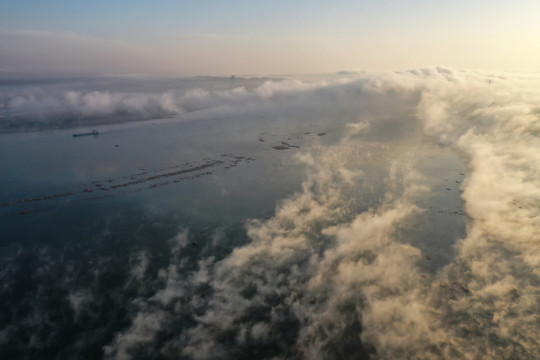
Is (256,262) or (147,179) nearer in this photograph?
(256,262)

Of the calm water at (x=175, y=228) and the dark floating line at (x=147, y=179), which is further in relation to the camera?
the dark floating line at (x=147, y=179)

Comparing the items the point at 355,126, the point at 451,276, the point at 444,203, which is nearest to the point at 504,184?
the point at 444,203

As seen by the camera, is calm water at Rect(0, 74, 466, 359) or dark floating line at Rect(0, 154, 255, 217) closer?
calm water at Rect(0, 74, 466, 359)

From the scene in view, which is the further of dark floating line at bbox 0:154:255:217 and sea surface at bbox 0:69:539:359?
dark floating line at bbox 0:154:255:217

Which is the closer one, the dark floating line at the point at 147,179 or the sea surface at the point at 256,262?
the sea surface at the point at 256,262

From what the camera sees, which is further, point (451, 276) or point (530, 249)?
point (530, 249)

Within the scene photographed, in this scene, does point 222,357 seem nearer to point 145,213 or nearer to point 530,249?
point 145,213

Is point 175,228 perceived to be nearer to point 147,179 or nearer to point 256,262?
point 256,262

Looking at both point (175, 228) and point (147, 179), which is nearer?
point (175, 228)

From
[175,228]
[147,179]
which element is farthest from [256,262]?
[147,179]

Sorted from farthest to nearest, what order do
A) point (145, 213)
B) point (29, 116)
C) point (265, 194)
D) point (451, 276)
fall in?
1. point (29, 116)
2. point (265, 194)
3. point (145, 213)
4. point (451, 276)

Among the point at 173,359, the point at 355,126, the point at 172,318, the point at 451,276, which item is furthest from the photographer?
the point at 355,126
